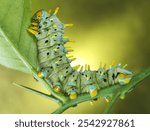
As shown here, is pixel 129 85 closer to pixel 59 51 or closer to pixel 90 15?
pixel 59 51

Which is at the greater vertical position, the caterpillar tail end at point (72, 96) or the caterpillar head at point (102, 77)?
the caterpillar head at point (102, 77)

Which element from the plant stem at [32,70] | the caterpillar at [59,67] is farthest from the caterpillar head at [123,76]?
the plant stem at [32,70]

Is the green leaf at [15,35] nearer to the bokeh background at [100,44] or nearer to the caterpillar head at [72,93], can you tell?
the caterpillar head at [72,93]

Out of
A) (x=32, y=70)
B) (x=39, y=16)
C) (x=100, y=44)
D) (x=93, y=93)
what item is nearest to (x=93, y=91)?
(x=93, y=93)

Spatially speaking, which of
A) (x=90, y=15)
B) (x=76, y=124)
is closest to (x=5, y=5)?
(x=76, y=124)

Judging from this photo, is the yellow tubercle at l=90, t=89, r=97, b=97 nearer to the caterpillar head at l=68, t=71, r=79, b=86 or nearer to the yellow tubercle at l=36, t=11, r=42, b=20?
the caterpillar head at l=68, t=71, r=79, b=86

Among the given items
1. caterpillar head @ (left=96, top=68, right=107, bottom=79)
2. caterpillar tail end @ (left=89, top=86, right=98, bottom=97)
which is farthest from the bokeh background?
caterpillar tail end @ (left=89, top=86, right=98, bottom=97)
